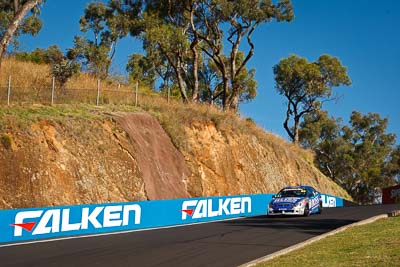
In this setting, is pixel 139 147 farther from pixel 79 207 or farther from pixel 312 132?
pixel 312 132

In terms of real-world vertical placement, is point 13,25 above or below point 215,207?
above

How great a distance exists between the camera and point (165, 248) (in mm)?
14859

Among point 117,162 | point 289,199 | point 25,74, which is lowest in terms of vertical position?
point 289,199

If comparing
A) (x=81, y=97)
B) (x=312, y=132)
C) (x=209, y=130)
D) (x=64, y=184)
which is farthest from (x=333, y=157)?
(x=64, y=184)

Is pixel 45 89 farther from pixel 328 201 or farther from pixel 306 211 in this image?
pixel 328 201

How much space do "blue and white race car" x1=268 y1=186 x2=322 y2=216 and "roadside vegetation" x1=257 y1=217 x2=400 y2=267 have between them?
11.0 metres

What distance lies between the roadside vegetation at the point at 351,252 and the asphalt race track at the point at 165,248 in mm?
1261

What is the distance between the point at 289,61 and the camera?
68.1 m

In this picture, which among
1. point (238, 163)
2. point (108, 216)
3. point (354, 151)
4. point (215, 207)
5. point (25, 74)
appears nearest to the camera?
point (108, 216)

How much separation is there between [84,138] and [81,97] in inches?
235

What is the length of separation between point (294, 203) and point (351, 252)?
15.1m

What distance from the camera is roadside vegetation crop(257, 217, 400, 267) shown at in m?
10.4

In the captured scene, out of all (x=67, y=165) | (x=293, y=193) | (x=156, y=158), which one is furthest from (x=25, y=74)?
(x=293, y=193)

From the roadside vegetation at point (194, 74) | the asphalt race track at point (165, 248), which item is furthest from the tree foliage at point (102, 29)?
the asphalt race track at point (165, 248)
